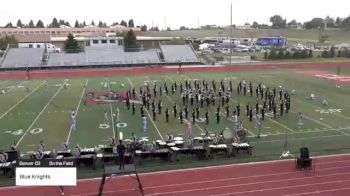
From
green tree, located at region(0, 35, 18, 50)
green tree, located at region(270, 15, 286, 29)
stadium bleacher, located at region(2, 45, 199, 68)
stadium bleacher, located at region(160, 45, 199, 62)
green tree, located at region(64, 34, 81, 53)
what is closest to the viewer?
stadium bleacher, located at region(2, 45, 199, 68)

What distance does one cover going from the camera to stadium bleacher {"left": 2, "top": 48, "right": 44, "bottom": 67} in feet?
192

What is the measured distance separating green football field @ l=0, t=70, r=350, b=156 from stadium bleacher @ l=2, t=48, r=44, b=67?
21.3 meters

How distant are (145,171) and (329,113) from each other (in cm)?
1405

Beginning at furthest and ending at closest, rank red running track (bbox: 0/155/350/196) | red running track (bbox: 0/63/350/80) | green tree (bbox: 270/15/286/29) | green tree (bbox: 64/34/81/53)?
green tree (bbox: 270/15/286/29), green tree (bbox: 64/34/81/53), red running track (bbox: 0/63/350/80), red running track (bbox: 0/155/350/196)

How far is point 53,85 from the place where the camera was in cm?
3994

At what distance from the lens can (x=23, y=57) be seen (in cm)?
6109

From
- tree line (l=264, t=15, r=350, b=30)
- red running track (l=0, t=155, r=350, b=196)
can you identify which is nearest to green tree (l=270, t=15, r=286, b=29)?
tree line (l=264, t=15, r=350, b=30)

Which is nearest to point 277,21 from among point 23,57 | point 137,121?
point 23,57

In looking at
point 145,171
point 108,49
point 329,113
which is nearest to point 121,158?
point 145,171

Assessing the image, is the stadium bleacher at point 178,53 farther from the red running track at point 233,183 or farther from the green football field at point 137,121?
the red running track at point 233,183

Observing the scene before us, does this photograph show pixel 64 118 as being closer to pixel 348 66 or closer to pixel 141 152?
pixel 141 152

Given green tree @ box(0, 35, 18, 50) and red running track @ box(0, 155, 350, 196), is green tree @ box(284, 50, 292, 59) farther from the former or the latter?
red running track @ box(0, 155, 350, 196)

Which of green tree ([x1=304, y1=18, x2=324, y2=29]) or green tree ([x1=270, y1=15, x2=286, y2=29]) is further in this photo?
green tree ([x1=270, y1=15, x2=286, y2=29])

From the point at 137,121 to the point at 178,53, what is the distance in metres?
42.8
